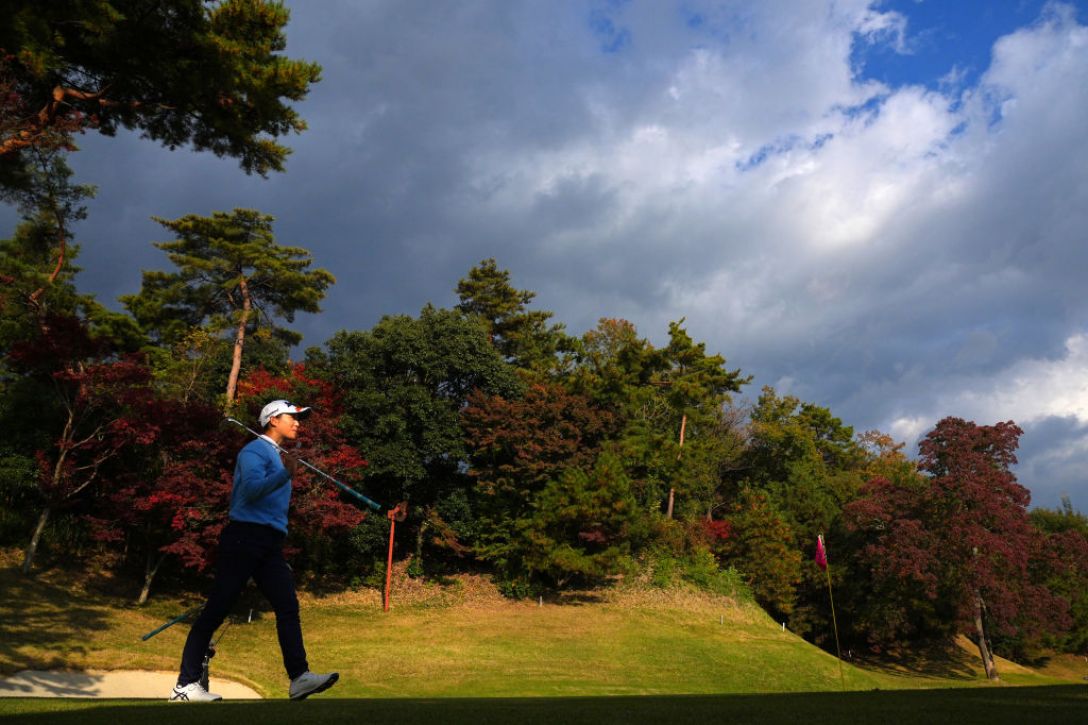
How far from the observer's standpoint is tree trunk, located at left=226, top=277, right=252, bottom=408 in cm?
3234

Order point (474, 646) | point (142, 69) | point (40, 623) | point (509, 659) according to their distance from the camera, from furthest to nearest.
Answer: point (474, 646) → point (509, 659) → point (40, 623) → point (142, 69)

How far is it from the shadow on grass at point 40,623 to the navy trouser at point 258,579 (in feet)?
33.1

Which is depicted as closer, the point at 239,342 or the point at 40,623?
the point at 40,623

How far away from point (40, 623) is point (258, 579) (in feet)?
55.1

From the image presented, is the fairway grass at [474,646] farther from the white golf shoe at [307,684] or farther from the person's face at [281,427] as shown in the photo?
the person's face at [281,427]

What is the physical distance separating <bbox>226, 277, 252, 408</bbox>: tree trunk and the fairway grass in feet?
Result: 35.8

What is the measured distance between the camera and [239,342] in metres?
33.5

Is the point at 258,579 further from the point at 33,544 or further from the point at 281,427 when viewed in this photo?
the point at 33,544

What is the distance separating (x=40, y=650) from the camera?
14.4 meters

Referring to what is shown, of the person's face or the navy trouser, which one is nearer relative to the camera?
the navy trouser

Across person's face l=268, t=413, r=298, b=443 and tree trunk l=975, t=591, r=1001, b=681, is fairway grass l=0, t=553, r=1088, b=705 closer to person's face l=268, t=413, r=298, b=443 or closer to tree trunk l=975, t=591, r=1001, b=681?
tree trunk l=975, t=591, r=1001, b=681

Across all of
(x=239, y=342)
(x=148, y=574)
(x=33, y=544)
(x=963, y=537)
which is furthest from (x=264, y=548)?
(x=963, y=537)

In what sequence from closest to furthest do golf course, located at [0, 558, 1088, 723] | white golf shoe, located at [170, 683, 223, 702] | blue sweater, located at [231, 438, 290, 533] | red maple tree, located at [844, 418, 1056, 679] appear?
1. blue sweater, located at [231, 438, 290, 533]
2. golf course, located at [0, 558, 1088, 723]
3. white golf shoe, located at [170, 683, 223, 702]
4. red maple tree, located at [844, 418, 1056, 679]

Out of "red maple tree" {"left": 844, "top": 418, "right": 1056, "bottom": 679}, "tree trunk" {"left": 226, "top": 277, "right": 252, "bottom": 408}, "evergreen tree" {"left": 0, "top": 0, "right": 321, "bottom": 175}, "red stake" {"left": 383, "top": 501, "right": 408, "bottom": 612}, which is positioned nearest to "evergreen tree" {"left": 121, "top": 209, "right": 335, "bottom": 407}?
"tree trunk" {"left": 226, "top": 277, "right": 252, "bottom": 408}
